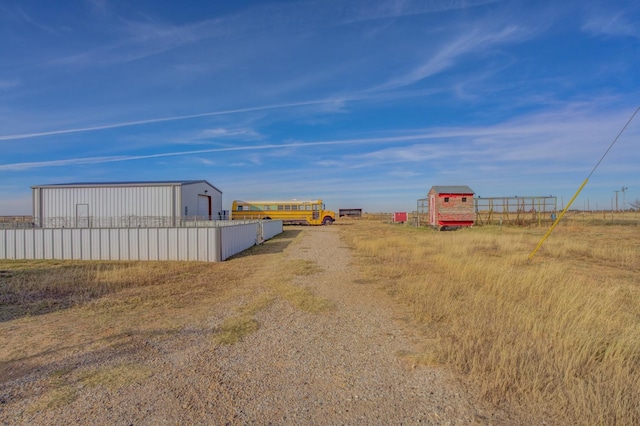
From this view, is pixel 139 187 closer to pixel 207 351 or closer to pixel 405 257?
pixel 405 257

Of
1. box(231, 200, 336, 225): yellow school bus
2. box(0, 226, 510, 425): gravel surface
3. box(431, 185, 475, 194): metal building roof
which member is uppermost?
box(431, 185, 475, 194): metal building roof

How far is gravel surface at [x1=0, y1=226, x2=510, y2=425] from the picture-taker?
3279 millimetres

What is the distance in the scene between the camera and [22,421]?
3.23 meters

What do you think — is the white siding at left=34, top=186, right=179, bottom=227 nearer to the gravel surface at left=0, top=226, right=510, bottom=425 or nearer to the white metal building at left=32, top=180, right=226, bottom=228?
the white metal building at left=32, top=180, right=226, bottom=228

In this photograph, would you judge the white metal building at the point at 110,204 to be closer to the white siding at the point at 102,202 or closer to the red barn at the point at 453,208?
the white siding at the point at 102,202

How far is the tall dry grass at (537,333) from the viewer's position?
3.50 m

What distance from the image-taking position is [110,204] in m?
26.0

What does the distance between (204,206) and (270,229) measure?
7.75 meters

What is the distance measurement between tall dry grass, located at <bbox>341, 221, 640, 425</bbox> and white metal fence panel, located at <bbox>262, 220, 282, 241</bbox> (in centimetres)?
1414

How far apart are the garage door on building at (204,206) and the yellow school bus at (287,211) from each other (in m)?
8.14

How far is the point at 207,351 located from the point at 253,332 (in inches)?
36.7

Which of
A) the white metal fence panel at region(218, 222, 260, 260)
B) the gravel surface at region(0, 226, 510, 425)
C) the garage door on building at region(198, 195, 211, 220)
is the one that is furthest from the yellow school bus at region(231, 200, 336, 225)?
the gravel surface at region(0, 226, 510, 425)

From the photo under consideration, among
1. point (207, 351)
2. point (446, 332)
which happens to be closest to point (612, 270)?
point (446, 332)

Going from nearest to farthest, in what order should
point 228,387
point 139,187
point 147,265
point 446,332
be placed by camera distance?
point 228,387
point 446,332
point 147,265
point 139,187
